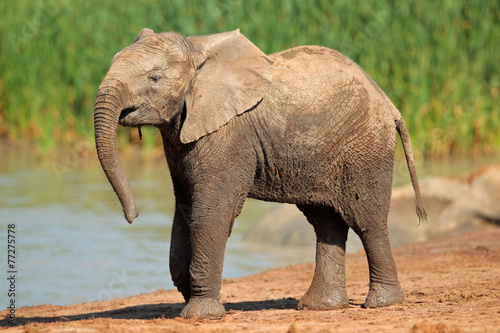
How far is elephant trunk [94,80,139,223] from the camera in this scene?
551 centimetres

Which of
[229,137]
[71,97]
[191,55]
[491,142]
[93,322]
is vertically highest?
[71,97]

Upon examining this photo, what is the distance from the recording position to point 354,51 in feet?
51.1

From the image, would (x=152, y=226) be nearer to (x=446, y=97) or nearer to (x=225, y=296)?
(x=225, y=296)

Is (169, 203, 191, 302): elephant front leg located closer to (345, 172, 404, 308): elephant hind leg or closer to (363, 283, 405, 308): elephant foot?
(345, 172, 404, 308): elephant hind leg

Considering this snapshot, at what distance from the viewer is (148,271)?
31.4 ft

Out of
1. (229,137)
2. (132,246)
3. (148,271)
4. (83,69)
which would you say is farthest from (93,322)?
(83,69)

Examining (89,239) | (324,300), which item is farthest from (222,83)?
(89,239)

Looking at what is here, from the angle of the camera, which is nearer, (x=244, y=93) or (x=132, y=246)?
(x=244, y=93)

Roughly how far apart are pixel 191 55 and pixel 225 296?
8.31 feet

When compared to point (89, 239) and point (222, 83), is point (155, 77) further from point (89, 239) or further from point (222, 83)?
point (89, 239)

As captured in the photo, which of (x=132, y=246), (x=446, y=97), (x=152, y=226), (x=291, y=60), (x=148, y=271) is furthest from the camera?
(x=446, y=97)

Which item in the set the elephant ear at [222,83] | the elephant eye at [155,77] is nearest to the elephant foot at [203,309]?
the elephant ear at [222,83]

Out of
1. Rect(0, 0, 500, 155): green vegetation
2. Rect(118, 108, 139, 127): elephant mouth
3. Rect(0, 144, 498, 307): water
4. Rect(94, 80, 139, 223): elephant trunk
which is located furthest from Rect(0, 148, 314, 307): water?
Rect(94, 80, 139, 223): elephant trunk

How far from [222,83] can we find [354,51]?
32.3 feet
